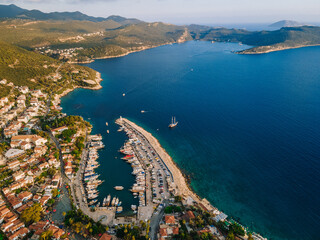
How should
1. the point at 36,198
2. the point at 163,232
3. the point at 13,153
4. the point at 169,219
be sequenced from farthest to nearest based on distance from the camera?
1. the point at 13,153
2. the point at 36,198
3. the point at 169,219
4. the point at 163,232

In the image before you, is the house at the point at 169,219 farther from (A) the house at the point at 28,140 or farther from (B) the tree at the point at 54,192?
(A) the house at the point at 28,140

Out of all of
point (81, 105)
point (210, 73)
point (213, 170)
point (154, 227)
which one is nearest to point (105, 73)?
point (81, 105)

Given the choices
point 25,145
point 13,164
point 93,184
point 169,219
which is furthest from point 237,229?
point 25,145

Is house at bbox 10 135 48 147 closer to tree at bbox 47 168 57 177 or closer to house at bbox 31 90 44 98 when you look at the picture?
tree at bbox 47 168 57 177

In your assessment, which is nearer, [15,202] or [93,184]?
[15,202]

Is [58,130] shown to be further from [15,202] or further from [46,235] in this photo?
[46,235]

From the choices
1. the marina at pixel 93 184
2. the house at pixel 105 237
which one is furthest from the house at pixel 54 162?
the house at pixel 105 237

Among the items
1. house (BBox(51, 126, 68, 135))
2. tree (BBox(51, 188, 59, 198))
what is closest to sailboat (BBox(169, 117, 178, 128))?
house (BBox(51, 126, 68, 135))

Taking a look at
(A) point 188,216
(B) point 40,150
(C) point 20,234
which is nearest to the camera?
(C) point 20,234

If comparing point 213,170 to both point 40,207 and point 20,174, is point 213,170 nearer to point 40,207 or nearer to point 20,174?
point 40,207

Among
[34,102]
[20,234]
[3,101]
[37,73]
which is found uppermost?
[37,73]
